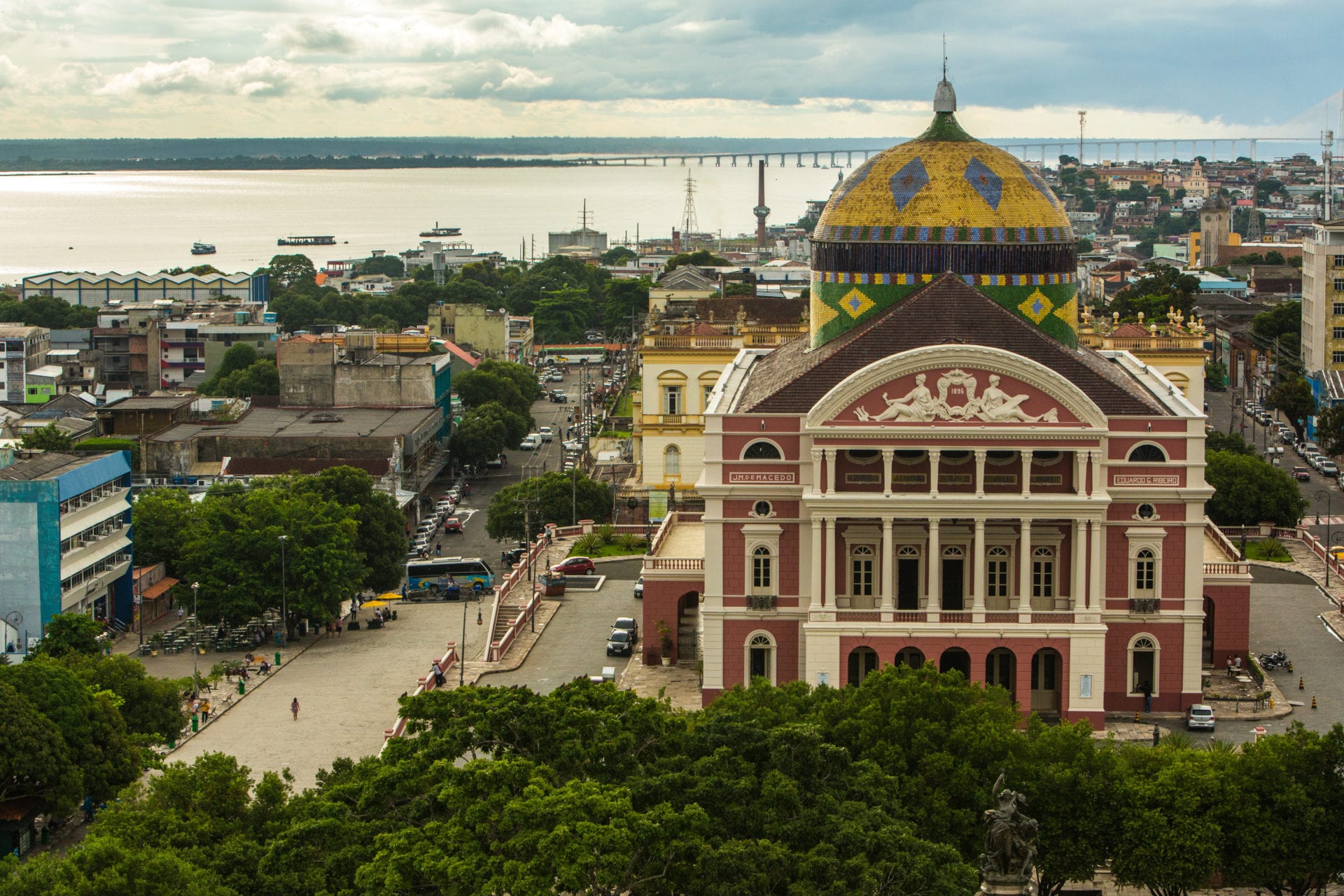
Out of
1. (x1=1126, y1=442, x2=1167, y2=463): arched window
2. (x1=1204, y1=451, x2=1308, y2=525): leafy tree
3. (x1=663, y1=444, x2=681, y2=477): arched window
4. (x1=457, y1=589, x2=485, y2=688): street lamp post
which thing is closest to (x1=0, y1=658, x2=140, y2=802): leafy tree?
(x1=457, y1=589, x2=485, y2=688): street lamp post

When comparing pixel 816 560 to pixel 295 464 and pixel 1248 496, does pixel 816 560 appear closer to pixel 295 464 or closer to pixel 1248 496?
pixel 1248 496

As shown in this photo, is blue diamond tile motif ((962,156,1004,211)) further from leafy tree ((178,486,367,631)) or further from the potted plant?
leafy tree ((178,486,367,631))

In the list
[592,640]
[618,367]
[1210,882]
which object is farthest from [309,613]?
[618,367]

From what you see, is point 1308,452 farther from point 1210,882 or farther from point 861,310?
point 1210,882

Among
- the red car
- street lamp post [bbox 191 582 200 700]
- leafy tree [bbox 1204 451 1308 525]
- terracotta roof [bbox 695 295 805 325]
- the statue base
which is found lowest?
street lamp post [bbox 191 582 200 700]

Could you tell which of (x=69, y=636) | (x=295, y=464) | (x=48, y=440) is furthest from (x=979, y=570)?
(x=48, y=440)

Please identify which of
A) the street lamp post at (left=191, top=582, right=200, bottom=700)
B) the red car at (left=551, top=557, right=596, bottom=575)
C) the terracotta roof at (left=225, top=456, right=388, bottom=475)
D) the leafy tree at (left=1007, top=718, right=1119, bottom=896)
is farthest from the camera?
the terracotta roof at (left=225, top=456, right=388, bottom=475)

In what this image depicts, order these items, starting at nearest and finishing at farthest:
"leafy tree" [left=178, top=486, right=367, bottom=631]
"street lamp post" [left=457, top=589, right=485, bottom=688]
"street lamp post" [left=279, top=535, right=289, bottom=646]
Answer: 1. "street lamp post" [left=457, top=589, right=485, bottom=688]
2. "street lamp post" [left=279, top=535, right=289, bottom=646]
3. "leafy tree" [left=178, top=486, right=367, bottom=631]
